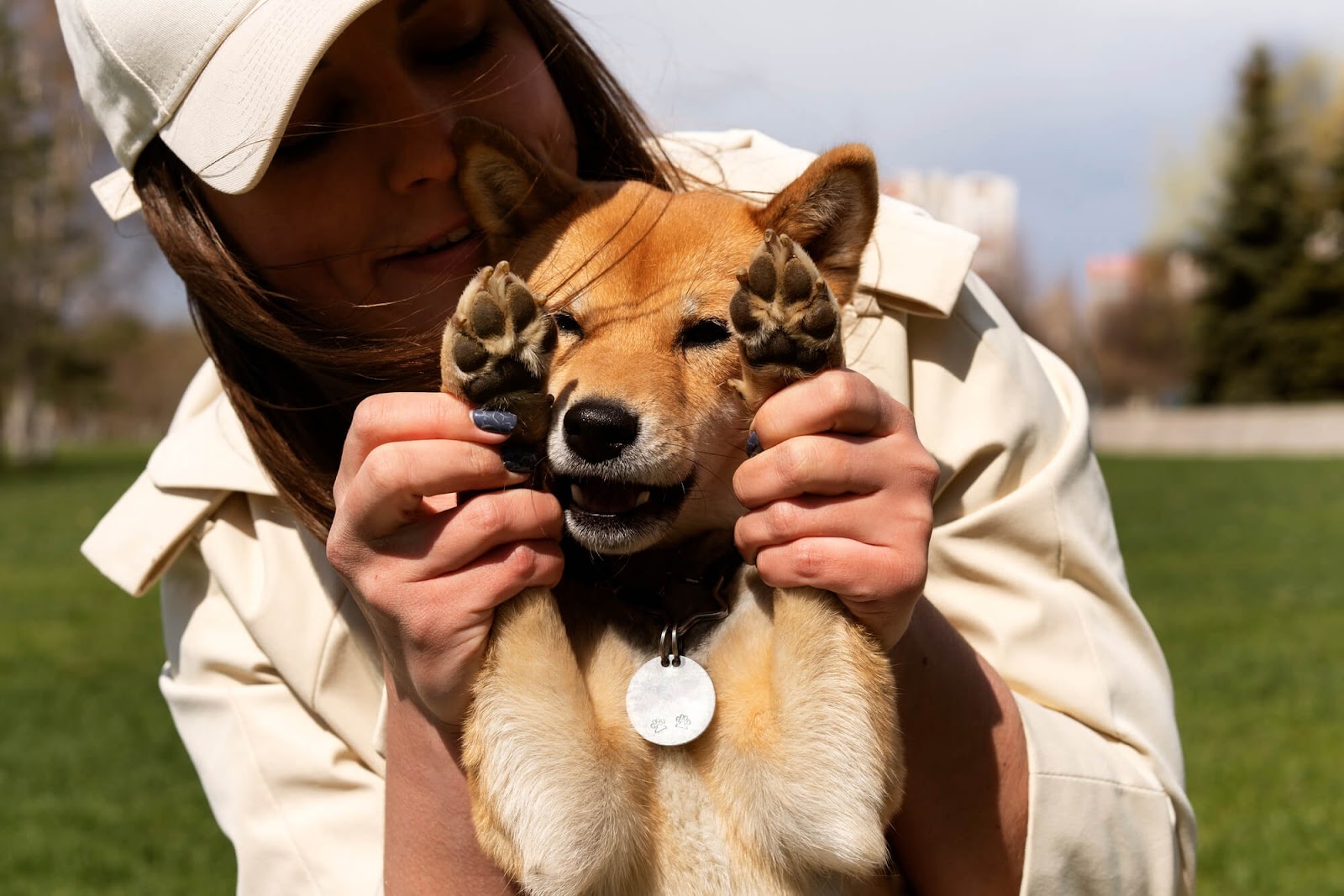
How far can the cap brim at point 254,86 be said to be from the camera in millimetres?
2098

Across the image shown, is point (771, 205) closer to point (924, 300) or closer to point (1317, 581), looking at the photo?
point (924, 300)

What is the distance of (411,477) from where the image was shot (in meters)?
1.74

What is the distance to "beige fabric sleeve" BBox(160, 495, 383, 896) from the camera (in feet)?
8.10

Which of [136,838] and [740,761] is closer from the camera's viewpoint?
[740,761]

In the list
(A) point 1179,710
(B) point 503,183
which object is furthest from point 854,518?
(A) point 1179,710

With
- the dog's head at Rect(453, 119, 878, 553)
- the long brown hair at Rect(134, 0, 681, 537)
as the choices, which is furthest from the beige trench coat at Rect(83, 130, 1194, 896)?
the dog's head at Rect(453, 119, 878, 553)

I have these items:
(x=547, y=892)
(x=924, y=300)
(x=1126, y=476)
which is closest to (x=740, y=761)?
(x=547, y=892)

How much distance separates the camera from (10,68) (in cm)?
3341

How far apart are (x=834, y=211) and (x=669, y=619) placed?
0.79m

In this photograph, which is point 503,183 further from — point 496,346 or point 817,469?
point 817,469

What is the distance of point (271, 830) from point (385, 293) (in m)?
1.11

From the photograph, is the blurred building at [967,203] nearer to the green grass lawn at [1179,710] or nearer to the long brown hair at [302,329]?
the long brown hair at [302,329]

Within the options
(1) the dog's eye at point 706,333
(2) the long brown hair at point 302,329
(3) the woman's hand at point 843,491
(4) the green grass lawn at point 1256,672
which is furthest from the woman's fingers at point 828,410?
(4) the green grass lawn at point 1256,672

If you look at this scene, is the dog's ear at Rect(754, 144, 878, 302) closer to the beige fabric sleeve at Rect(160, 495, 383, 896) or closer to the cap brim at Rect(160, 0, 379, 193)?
the cap brim at Rect(160, 0, 379, 193)
